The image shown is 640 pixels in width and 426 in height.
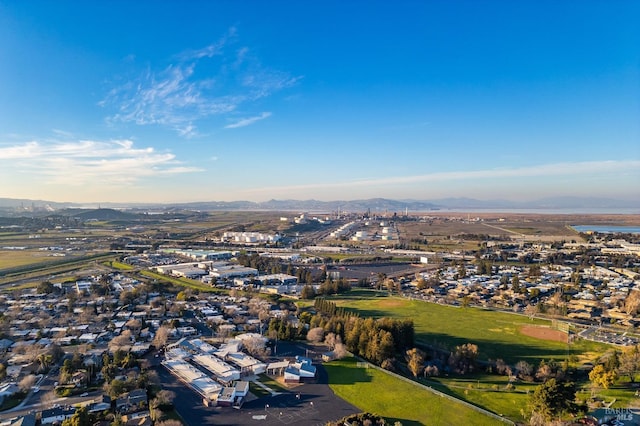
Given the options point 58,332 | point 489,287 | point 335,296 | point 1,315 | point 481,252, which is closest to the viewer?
point 58,332

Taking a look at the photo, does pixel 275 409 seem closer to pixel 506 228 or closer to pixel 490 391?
pixel 490 391

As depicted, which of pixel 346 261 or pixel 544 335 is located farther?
pixel 346 261

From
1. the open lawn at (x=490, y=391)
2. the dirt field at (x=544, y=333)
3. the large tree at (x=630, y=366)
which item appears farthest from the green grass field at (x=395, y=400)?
the dirt field at (x=544, y=333)

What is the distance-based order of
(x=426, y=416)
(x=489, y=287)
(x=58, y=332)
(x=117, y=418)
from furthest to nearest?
(x=489, y=287)
(x=58, y=332)
(x=426, y=416)
(x=117, y=418)

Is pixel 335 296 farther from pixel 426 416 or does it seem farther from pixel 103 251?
pixel 103 251

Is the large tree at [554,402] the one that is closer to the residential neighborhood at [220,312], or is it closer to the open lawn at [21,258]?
the residential neighborhood at [220,312]

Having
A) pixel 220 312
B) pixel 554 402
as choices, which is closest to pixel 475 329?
pixel 554 402

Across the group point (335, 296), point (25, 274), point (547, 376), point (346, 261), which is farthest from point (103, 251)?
point (547, 376)

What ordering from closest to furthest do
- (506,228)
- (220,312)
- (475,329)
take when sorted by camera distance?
(475,329) → (220,312) → (506,228)
